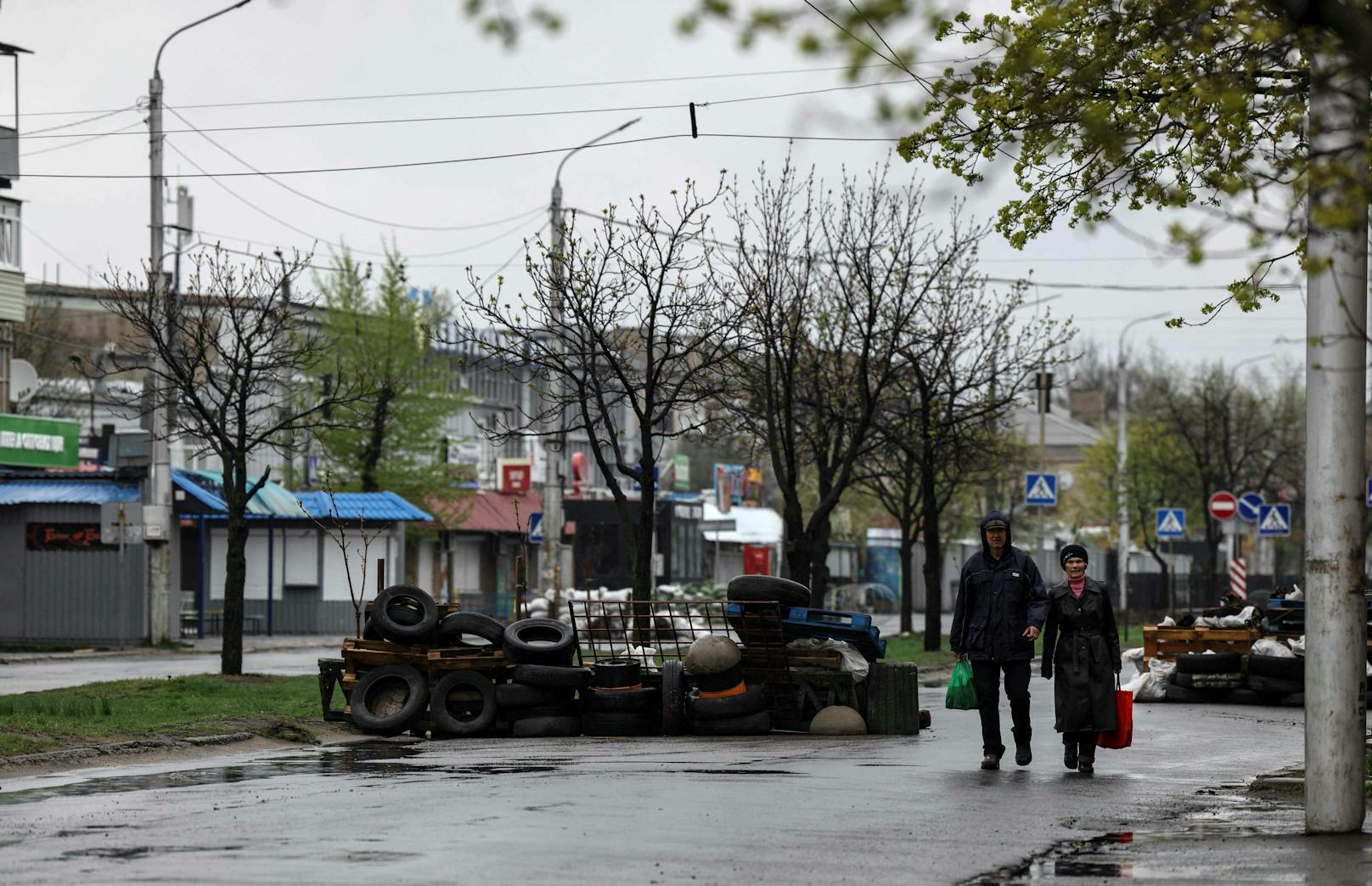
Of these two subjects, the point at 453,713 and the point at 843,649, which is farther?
the point at 843,649

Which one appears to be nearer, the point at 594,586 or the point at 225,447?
the point at 225,447

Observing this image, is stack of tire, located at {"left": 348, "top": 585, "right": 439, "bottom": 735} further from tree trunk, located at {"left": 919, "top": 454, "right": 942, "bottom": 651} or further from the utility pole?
tree trunk, located at {"left": 919, "top": 454, "right": 942, "bottom": 651}

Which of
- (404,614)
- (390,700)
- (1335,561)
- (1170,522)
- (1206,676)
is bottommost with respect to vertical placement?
(1206,676)

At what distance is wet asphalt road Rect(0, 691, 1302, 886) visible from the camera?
28.0ft

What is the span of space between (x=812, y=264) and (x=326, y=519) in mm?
19137

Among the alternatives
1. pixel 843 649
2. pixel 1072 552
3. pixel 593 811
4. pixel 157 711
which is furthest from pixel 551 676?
pixel 593 811

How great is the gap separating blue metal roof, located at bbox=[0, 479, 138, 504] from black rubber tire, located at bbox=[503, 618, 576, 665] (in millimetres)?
23673

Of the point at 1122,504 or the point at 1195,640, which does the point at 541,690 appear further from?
the point at 1122,504

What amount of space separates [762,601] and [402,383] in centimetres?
3602

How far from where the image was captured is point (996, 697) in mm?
14336

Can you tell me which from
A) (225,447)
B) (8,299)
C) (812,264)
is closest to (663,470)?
(8,299)

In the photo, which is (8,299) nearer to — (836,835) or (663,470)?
(836,835)

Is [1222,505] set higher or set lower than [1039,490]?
lower

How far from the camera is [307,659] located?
3697 centimetres
